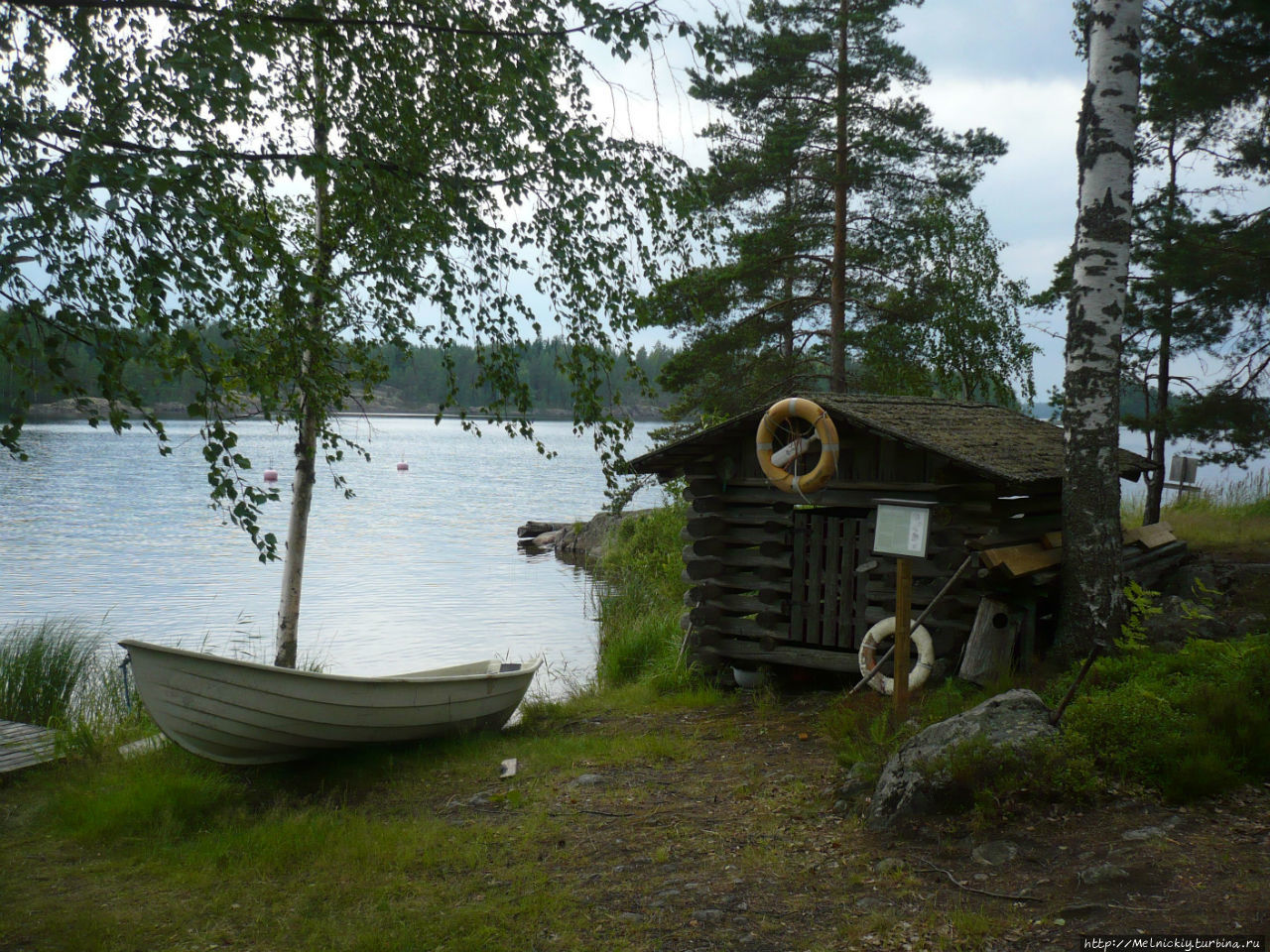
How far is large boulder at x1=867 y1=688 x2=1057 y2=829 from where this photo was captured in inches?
203

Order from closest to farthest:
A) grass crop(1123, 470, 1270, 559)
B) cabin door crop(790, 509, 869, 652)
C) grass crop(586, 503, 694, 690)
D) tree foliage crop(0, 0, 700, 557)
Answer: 1. tree foliage crop(0, 0, 700, 557)
2. cabin door crop(790, 509, 869, 652)
3. grass crop(586, 503, 694, 690)
4. grass crop(1123, 470, 1270, 559)

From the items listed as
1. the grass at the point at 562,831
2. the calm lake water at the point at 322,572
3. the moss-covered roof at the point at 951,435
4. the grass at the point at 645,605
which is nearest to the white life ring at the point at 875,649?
the grass at the point at 562,831

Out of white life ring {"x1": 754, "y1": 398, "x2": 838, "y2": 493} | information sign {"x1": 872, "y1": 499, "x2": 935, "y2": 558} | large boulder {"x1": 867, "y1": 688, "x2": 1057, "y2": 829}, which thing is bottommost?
large boulder {"x1": 867, "y1": 688, "x2": 1057, "y2": 829}

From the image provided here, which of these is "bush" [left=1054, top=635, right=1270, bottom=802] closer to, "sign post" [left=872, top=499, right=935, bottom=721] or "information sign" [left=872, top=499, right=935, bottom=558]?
"sign post" [left=872, top=499, right=935, bottom=721]

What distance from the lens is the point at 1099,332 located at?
7098 mm

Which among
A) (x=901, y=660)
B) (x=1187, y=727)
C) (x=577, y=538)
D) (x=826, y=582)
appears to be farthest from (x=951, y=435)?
(x=577, y=538)

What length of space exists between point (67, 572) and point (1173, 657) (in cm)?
1952

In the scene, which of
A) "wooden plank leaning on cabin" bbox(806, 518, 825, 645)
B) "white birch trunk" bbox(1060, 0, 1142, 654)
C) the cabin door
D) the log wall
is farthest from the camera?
"wooden plank leaning on cabin" bbox(806, 518, 825, 645)

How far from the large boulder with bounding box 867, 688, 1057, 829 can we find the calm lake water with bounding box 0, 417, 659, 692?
4.67 meters

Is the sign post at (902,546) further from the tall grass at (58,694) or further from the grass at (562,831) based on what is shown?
the tall grass at (58,694)

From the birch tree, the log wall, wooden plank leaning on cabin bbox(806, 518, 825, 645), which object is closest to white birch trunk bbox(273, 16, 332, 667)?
the birch tree

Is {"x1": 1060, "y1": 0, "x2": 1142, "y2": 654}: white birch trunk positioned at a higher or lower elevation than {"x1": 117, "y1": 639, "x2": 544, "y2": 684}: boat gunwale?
higher

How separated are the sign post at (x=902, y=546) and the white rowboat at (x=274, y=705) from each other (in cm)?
369

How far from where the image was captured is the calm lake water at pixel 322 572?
14328 mm
